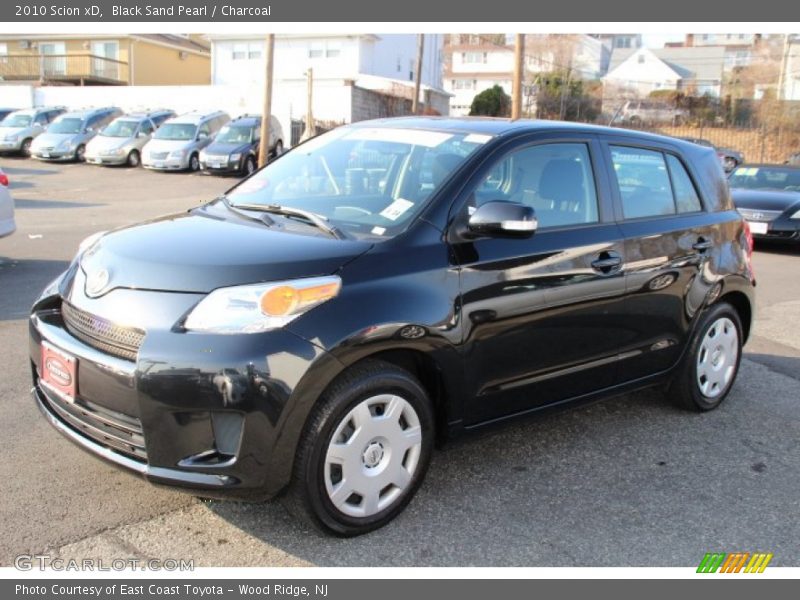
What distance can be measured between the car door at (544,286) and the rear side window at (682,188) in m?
0.80

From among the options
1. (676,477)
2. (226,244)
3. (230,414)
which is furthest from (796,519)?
(226,244)

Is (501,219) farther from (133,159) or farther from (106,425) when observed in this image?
(133,159)

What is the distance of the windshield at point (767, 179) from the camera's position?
554 inches

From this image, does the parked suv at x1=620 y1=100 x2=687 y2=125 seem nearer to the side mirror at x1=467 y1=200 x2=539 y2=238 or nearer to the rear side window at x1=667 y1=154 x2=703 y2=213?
the rear side window at x1=667 y1=154 x2=703 y2=213

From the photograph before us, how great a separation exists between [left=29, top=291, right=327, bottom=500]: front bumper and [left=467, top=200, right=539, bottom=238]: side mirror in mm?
1023

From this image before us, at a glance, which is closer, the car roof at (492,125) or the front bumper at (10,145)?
the car roof at (492,125)

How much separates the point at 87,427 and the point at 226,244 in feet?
3.17

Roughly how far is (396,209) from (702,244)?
2.26 metres

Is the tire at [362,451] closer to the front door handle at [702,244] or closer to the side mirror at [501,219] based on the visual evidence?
the side mirror at [501,219]

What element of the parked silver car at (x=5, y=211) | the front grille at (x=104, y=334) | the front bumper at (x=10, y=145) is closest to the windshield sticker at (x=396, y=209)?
the front grille at (x=104, y=334)

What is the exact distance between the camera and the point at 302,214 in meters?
3.78

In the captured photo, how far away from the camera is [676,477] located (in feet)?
13.6

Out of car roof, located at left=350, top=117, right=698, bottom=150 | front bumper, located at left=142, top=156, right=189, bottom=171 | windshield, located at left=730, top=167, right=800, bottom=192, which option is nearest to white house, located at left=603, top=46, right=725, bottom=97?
front bumper, located at left=142, top=156, right=189, bottom=171

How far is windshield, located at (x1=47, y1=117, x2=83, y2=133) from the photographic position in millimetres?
27922
